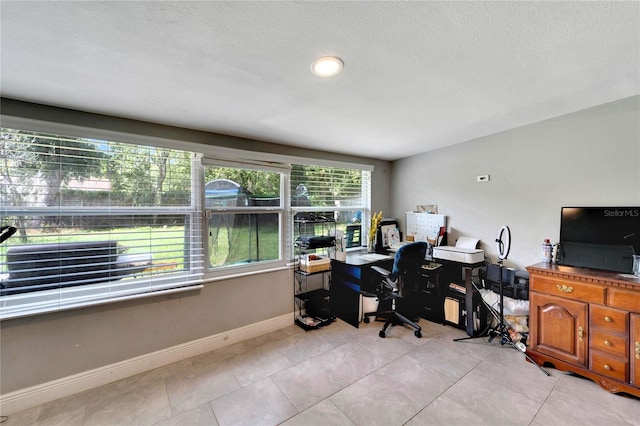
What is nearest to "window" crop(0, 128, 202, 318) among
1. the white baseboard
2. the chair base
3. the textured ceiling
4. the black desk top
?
the textured ceiling

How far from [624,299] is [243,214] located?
307cm

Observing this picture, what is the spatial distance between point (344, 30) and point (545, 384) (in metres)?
2.69

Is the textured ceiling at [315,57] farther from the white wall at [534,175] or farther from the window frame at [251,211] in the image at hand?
the window frame at [251,211]

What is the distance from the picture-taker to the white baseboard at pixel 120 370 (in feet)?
5.84

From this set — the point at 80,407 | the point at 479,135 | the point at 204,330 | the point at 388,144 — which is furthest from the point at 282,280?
the point at 479,135

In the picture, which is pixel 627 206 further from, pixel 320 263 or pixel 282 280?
pixel 282 280

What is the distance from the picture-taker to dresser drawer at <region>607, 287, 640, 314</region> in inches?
70.2

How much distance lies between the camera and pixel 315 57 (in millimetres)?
1368

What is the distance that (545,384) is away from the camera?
1.96 metres

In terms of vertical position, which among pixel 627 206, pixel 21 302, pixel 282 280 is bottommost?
pixel 282 280

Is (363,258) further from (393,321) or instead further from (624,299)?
(624,299)

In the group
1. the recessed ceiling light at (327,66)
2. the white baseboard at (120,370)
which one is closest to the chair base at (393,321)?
the white baseboard at (120,370)

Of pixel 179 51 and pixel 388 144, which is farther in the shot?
pixel 388 144

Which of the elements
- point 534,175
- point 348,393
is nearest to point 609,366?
point 534,175
